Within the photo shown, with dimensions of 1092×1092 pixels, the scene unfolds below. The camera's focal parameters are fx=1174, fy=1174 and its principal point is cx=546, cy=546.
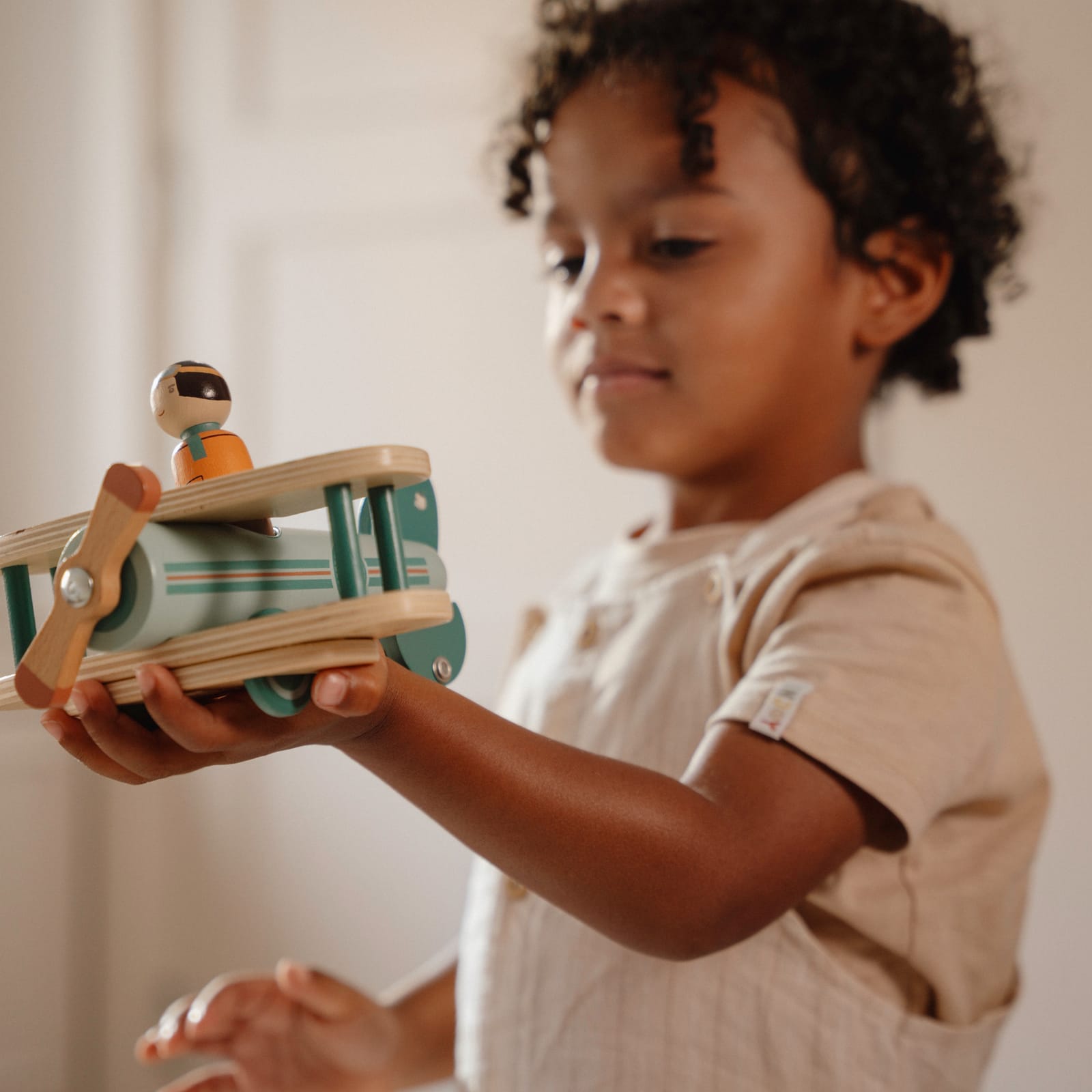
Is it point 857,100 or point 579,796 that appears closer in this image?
point 579,796

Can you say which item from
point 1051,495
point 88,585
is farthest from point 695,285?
point 1051,495

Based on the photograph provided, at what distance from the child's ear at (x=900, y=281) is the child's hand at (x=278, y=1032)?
0.43 m

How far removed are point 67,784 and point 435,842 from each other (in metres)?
0.36

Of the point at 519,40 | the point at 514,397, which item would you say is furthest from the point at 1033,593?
the point at 519,40

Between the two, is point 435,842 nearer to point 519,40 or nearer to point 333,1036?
point 333,1036

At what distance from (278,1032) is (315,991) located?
2 centimetres

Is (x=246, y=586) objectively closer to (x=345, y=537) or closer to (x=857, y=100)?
(x=345, y=537)

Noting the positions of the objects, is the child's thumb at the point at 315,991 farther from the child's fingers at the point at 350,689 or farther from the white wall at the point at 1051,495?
the white wall at the point at 1051,495

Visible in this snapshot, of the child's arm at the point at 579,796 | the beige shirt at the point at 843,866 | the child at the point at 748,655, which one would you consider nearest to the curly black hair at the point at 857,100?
the child at the point at 748,655

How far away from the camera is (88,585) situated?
245 millimetres

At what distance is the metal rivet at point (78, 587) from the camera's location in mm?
245

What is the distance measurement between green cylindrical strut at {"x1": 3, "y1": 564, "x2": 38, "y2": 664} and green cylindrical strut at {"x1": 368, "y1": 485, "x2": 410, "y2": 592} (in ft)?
0.30

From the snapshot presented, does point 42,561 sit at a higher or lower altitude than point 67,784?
higher

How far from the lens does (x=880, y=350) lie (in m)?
0.67
